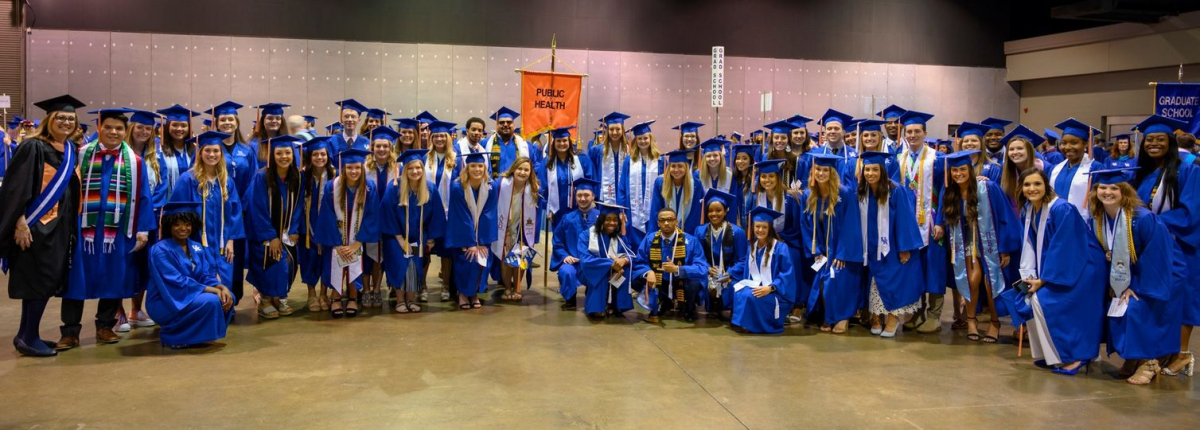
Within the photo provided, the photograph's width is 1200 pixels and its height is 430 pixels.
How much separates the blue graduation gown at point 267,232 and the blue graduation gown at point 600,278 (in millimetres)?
2575

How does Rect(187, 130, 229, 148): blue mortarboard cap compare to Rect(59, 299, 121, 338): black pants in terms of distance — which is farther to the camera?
Rect(187, 130, 229, 148): blue mortarboard cap

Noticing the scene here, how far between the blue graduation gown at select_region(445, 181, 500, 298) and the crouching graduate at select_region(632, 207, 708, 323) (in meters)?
1.52

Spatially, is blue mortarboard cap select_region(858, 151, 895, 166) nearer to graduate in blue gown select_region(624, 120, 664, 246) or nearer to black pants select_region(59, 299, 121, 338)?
graduate in blue gown select_region(624, 120, 664, 246)

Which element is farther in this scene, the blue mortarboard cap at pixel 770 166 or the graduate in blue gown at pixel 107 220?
the blue mortarboard cap at pixel 770 166

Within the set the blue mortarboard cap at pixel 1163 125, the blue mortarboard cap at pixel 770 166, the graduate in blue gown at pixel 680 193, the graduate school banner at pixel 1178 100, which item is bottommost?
the graduate in blue gown at pixel 680 193

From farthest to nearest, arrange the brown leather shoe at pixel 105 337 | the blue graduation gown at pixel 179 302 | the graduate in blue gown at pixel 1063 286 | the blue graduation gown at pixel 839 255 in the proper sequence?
1. the blue graduation gown at pixel 839 255
2. the brown leather shoe at pixel 105 337
3. the blue graduation gown at pixel 179 302
4. the graduate in blue gown at pixel 1063 286

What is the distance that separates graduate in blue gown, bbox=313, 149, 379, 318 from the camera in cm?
714

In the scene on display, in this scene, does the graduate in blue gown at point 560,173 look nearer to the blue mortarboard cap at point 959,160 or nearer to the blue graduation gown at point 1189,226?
the blue mortarboard cap at point 959,160

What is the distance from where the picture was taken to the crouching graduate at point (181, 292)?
576 cm

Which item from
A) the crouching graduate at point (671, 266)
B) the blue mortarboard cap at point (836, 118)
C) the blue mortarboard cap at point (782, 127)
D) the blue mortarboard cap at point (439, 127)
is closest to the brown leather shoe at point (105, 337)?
the blue mortarboard cap at point (439, 127)

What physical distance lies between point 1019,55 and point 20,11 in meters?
21.1

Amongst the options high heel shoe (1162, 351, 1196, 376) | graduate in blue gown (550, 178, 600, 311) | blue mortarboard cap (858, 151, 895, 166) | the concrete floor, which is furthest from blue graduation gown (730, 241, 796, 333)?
high heel shoe (1162, 351, 1196, 376)

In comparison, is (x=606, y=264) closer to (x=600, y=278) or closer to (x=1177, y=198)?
(x=600, y=278)

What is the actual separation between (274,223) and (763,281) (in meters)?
4.32
